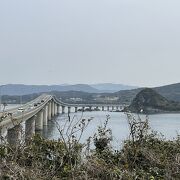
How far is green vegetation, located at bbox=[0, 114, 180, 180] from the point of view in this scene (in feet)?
23.7

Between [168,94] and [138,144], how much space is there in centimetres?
13159

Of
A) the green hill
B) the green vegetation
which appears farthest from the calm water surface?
the green hill

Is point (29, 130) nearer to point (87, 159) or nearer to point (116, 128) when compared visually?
point (87, 159)

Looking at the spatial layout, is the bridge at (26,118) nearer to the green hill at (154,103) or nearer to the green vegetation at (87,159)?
the green vegetation at (87,159)

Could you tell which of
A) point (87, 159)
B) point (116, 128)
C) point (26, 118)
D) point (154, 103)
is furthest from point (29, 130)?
point (154, 103)

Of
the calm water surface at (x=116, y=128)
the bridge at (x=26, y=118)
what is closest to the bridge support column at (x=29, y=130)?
the bridge at (x=26, y=118)

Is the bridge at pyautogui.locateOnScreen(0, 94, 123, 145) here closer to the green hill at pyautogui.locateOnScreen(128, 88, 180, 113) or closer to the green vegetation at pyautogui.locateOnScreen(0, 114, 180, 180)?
the green vegetation at pyautogui.locateOnScreen(0, 114, 180, 180)

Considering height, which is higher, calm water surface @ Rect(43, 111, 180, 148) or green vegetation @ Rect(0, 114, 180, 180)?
green vegetation @ Rect(0, 114, 180, 180)

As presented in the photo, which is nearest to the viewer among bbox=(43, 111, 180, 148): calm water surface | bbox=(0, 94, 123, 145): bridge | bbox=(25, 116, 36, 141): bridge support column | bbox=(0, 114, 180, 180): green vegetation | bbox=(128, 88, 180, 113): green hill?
bbox=(0, 114, 180, 180): green vegetation

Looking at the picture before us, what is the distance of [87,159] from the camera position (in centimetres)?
838

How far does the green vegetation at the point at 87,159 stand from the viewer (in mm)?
7214

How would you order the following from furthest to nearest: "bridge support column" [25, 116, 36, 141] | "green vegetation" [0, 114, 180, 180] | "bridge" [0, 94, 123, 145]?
"bridge support column" [25, 116, 36, 141], "bridge" [0, 94, 123, 145], "green vegetation" [0, 114, 180, 180]

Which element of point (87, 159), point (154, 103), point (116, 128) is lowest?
point (116, 128)

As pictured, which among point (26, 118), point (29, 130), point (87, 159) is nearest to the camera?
point (87, 159)
